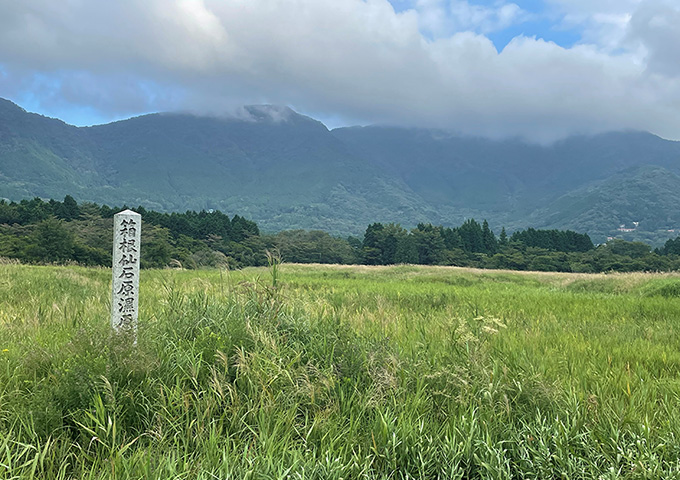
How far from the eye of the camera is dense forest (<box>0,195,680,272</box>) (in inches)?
1679

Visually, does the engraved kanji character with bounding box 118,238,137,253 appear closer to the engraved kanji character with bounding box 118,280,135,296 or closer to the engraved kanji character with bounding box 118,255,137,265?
the engraved kanji character with bounding box 118,255,137,265

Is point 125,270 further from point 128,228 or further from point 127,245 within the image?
point 128,228

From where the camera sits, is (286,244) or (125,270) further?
(286,244)

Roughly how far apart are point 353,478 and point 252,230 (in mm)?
77766

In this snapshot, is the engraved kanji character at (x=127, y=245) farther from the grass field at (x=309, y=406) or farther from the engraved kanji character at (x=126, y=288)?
the grass field at (x=309, y=406)

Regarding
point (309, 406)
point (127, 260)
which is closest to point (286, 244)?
point (127, 260)

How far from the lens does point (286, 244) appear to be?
78.2 m

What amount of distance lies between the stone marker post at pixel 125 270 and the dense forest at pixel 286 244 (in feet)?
121

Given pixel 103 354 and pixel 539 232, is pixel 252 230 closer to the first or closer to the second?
pixel 539 232

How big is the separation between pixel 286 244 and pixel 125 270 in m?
74.2

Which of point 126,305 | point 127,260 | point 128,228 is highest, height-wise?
point 128,228

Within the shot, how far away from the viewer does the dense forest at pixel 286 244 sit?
140 feet

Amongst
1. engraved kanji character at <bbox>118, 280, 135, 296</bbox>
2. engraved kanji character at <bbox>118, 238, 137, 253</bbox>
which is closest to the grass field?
engraved kanji character at <bbox>118, 280, 135, 296</bbox>

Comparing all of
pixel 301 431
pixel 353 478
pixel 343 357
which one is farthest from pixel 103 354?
pixel 353 478
